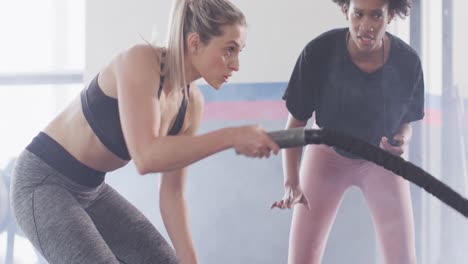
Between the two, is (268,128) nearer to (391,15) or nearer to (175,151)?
(391,15)

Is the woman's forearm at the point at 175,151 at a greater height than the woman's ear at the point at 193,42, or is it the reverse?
the woman's ear at the point at 193,42

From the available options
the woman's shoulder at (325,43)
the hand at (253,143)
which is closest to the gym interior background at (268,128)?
the woman's shoulder at (325,43)

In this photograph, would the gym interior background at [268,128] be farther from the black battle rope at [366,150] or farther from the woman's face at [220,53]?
the black battle rope at [366,150]

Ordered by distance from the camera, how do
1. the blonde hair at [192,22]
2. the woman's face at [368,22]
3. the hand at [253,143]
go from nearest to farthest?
the hand at [253,143]
the blonde hair at [192,22]
the woman's face at [368,22]

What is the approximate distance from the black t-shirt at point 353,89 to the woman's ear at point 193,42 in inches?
20.0

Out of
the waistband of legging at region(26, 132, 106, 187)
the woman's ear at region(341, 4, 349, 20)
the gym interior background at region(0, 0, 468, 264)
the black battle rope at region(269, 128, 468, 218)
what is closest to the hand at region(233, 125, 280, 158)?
the black battle rope at region(269, 128, 468, 218)

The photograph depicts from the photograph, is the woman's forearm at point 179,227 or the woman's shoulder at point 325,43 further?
the woman's shoulder at point 325,43

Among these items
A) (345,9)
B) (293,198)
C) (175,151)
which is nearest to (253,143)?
(175,151)

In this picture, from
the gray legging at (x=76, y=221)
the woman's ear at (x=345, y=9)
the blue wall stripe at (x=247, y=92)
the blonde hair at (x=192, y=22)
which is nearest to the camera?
the gray legging at (x=76, y=221)

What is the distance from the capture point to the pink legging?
1.63 m

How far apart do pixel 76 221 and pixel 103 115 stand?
0.19 m

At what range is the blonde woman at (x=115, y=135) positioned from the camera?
3.54 feet

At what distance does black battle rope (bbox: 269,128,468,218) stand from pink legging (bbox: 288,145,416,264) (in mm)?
571

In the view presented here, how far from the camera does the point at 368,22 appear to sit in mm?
1591
